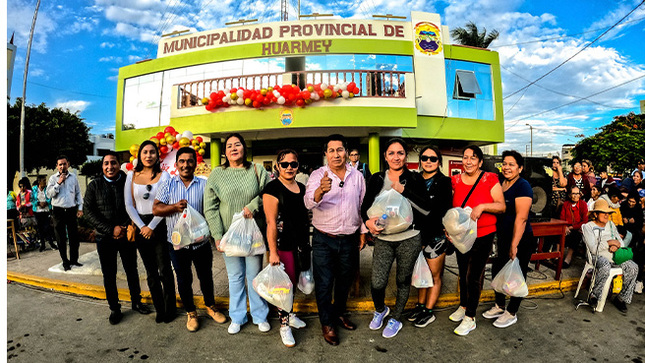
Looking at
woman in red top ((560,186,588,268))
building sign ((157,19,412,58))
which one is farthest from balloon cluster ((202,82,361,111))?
woman in red top ((560,186,588,268))

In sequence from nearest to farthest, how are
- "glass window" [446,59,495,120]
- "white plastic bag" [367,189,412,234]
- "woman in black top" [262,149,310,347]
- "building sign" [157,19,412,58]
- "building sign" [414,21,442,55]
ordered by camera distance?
"white plastic bag" [367,189,412,234]
"woman in black top" [262,149,310,347]
"building sign" [157,19,412,58]
"building sign" [414,21,442,55]
"glass window" [446,59,495,120]

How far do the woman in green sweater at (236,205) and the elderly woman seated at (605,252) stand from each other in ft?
12.3

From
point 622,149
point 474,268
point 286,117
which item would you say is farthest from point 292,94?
point 622,149

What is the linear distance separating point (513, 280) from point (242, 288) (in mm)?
2623

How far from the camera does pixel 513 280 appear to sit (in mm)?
2994

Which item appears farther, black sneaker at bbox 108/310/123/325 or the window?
the window

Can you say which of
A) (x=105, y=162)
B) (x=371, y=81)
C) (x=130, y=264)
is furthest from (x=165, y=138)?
(x=371, y=81)

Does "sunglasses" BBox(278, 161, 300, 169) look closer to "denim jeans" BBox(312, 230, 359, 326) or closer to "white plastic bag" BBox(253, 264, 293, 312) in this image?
"denim jeans" BBox(312, 230, 359, 326)

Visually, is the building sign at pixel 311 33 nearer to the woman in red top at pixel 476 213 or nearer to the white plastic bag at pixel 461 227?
the woman in red top at pixel 476 213

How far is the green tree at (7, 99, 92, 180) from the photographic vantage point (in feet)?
53.9

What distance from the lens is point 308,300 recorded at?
375 centimetres

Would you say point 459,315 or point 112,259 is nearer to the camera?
point 459,315

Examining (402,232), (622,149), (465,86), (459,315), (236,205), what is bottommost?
(459,315)

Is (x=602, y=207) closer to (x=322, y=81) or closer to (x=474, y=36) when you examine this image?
(x=322, y=81)
